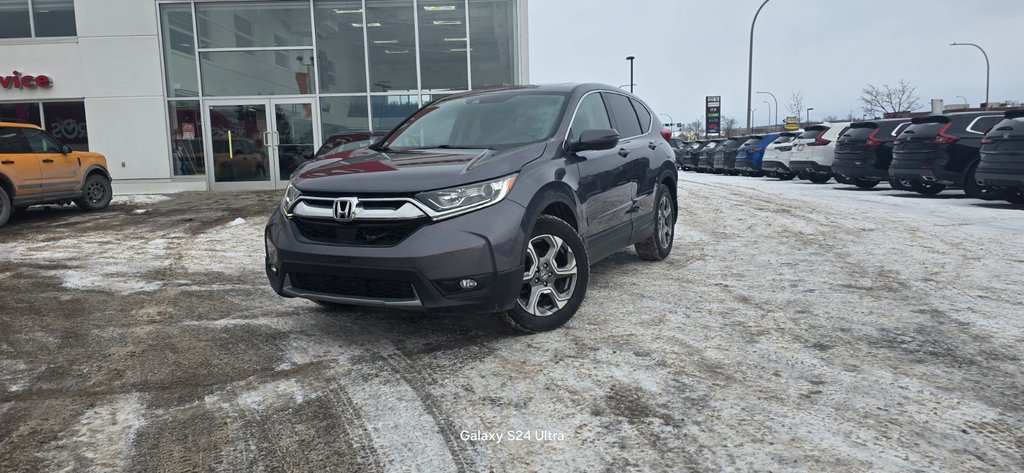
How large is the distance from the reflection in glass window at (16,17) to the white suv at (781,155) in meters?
19.9

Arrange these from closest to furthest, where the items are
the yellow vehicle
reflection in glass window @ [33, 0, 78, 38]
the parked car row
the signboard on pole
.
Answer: the parked car row, the yellow vehicle, reflection in glass window @ [33, 0, 78, 38], the signboard on pole

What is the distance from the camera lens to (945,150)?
1231 cm

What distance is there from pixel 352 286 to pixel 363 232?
311mm

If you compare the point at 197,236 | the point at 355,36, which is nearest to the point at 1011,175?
the point at 197,236

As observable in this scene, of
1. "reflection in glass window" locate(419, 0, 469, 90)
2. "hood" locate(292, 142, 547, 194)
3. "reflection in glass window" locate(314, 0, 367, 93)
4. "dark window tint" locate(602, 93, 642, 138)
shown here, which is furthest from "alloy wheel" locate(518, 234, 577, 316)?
"reflection in glass window" locate(314, 0, 367, 93)

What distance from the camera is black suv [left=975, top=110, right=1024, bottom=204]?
10031mm

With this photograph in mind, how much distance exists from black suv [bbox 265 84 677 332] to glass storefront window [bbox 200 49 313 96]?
1294 centimetres

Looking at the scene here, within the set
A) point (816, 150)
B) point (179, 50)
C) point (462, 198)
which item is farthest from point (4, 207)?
point (816, 150)

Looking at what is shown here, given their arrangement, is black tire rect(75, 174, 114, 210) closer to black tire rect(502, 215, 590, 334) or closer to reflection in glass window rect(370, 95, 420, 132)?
reflection in glass window rect(370, 95, 420, 132)

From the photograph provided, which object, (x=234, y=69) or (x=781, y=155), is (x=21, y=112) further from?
(x=781, y=155)

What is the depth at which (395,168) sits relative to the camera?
4.07 metres

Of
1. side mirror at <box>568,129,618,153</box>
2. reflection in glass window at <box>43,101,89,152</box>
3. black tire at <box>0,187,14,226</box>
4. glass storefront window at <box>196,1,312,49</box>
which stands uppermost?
glass storefront window at <box>196,1,312,49</box>

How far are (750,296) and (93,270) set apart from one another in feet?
20.8

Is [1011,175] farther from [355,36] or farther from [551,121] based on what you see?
[355,36]
